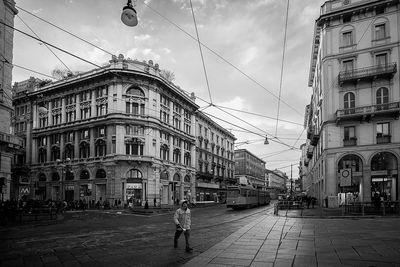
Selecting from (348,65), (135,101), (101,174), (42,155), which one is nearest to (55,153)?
(42,155)

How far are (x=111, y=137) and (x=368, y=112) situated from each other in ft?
106

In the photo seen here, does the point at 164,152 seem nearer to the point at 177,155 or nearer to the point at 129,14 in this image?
the point at 177,155

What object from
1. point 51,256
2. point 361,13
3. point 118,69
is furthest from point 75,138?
point 51,256

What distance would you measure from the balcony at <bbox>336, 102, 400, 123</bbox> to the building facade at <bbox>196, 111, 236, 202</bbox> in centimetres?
3184

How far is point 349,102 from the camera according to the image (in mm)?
34562

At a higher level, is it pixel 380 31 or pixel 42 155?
pixel 380 31

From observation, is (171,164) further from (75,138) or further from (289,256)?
(289,256)

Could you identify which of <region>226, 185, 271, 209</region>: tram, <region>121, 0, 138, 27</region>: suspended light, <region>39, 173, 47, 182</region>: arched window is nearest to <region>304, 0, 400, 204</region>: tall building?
<region>226, 185, 271, 209</region>: tram

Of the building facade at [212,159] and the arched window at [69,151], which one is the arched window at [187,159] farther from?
the arched window at [69,151]

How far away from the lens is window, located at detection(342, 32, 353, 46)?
115ft

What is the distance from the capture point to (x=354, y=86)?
3425cm

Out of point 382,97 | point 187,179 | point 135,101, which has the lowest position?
point 187,179

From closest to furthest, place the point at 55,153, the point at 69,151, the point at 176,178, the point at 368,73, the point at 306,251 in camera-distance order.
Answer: the point at 306,251 < the point at 368,73 < the point at 69,151 < the point at 55,153 < the point at 176,178

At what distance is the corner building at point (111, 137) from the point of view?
47375 mm
